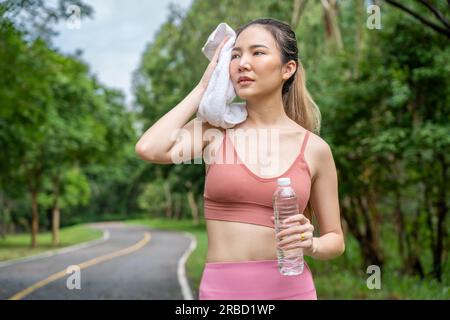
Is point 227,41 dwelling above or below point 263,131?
above

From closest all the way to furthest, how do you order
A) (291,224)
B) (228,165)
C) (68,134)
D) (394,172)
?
(291,224), (228,165), (394,172), (68,134)

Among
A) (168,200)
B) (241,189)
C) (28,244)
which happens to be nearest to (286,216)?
(241,189)

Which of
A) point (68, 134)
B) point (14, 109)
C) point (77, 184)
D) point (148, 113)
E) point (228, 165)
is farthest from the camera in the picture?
point (77, 184)

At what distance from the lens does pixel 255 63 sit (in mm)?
2002

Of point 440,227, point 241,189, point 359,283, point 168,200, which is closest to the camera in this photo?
point 241,189

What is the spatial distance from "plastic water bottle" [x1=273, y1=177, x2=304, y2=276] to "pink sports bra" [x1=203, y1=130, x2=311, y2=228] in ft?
0.21

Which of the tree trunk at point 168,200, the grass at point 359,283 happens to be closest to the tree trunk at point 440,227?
the grass at point 359,283

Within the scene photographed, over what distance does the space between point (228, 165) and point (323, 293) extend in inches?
342

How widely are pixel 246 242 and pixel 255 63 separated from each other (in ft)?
1.95

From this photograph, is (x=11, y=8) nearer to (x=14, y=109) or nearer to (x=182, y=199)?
(x=14, y=109)

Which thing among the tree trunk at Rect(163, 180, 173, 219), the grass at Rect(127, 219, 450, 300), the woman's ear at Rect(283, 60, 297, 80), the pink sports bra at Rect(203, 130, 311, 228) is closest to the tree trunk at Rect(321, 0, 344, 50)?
the grass at Rect(127, 219, 450, 300)

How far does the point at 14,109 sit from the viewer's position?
13.8m

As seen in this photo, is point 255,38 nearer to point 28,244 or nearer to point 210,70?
point 210,70

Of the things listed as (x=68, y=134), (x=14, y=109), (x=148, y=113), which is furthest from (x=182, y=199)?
(x=14, y=109)
